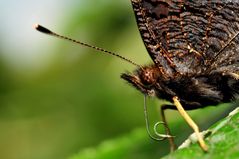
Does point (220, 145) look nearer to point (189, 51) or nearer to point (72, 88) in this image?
point (189, 51)

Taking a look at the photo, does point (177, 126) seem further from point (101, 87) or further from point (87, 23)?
point (87, 23)

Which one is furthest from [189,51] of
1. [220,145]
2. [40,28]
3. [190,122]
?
[220,145]

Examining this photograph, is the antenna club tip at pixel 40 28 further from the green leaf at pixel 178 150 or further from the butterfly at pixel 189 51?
the green leaf at pixel 178 150

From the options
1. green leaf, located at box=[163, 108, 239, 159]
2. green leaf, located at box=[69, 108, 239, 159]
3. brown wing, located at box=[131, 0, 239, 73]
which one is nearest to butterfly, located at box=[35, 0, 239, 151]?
brown wing, located at box=[131, 0, 239, 73]

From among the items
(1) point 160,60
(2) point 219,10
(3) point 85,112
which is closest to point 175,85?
(1) point 160,60

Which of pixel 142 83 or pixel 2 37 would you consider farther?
pixel 2 37

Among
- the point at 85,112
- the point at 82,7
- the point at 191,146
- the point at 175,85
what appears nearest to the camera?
the point at 191,146
